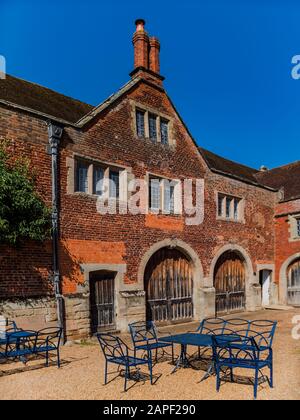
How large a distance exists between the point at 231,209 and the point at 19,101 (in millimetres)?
10710

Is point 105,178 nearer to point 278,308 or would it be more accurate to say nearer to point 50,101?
point 50,101

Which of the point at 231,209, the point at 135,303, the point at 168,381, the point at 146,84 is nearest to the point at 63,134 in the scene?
the point at 146,84

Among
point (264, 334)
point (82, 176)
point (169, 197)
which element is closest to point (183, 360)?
point (264, 334)

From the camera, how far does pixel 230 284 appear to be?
17.8m

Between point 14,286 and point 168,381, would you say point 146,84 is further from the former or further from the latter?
point 168,381

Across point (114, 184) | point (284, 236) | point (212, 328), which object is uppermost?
point (114, 184)

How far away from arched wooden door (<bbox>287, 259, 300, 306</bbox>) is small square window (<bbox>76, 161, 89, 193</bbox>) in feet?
42.8

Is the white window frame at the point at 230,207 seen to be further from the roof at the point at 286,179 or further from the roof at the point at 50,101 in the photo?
the roof at the point at 286,179

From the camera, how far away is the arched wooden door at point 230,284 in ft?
56.2

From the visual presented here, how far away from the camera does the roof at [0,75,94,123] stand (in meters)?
12.0

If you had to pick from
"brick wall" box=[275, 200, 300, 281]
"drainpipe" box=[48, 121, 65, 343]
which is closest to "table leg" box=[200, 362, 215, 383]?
"drainpipe" box=[48, 121, 65, 343]

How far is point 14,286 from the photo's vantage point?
32.7ft

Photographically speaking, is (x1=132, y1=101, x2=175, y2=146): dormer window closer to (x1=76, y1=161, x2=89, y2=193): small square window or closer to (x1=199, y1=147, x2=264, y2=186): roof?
(x1=76, y1=161, x2=89, y2=193): small square window

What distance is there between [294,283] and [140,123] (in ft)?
39.8
